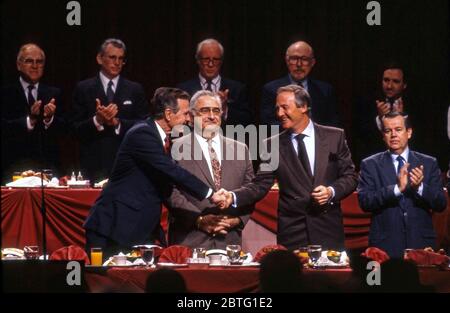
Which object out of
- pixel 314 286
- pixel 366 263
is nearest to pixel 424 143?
pixel 366 263

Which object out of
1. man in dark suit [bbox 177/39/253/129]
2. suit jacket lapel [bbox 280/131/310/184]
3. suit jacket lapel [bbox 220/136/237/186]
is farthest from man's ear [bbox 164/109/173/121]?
man in dark suit [bbox 177/39/253/129]

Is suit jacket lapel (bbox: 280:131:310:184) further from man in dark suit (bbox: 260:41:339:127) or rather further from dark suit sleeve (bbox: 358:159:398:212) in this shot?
man in dark suit (bbox: 260:41:339:127)

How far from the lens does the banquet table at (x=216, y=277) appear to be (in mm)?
4395

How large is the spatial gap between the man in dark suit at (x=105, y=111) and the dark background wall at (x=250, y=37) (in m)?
1.33

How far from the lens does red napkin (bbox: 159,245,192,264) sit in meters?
4.64

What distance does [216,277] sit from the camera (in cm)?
444

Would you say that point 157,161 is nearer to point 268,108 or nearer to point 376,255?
point 376,255

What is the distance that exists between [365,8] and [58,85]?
317cm

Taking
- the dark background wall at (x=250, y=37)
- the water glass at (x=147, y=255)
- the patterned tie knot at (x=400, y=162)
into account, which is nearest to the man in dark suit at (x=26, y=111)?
the dark background wall at (x=250, y=37)

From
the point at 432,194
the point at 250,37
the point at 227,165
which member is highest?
the point at 250,37

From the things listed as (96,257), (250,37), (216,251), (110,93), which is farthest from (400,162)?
(250,37)

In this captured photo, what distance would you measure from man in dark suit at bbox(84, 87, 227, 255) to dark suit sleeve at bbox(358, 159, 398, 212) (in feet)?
2.96

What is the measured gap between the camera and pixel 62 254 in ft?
14.8

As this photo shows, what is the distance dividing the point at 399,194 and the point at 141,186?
4.93ft
